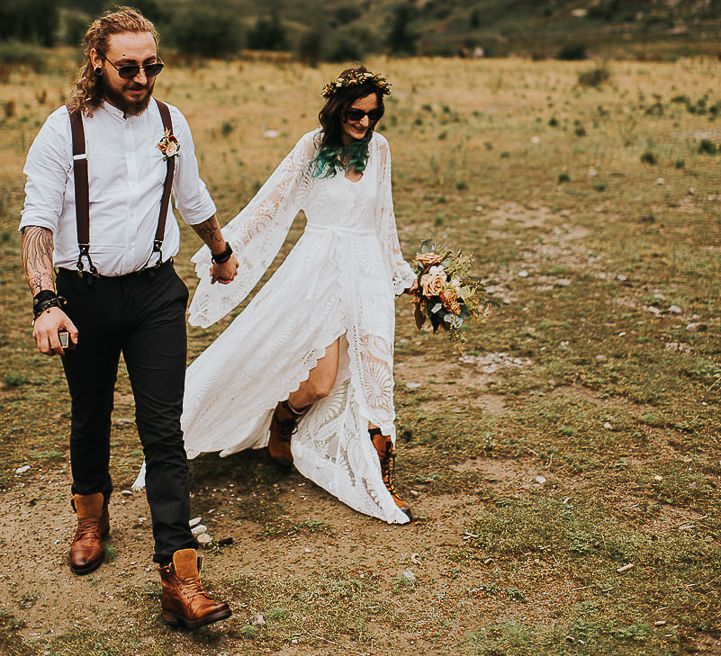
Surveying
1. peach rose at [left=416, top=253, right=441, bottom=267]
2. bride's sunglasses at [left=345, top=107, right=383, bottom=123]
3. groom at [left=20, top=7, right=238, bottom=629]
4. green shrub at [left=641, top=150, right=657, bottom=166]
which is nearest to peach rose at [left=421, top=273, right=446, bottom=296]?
peach rose at [left=416, top=253, right=441, bottom=267]

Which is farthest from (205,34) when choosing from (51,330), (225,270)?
(51,330)

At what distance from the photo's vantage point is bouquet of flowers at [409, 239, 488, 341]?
5535 mm

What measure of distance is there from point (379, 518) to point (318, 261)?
5.31ft

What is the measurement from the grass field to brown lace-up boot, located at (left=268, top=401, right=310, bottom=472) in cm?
14

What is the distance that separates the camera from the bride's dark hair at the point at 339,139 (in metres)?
5.29

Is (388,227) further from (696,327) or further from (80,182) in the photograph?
(696,327)

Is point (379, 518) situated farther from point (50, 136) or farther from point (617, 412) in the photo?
point (50, 136)

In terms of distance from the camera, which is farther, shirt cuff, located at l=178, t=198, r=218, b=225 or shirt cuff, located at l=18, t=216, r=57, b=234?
shirt cuff, located at l=178, t=198, r=218, b=225

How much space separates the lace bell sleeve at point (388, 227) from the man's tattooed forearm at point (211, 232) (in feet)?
3.99

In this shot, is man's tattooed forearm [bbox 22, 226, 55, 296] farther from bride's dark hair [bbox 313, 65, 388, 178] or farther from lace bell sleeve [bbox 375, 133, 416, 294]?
lace bell sleeve [bbox 375, 133, 416, 294]

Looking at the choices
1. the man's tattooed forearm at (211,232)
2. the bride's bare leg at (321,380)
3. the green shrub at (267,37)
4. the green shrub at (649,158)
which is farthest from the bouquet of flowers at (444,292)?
the green shrub at (267,37)

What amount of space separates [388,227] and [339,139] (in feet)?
2.14

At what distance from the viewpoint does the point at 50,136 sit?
3918mm

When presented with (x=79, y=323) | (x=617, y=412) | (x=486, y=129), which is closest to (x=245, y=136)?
(x=486, y=129)
